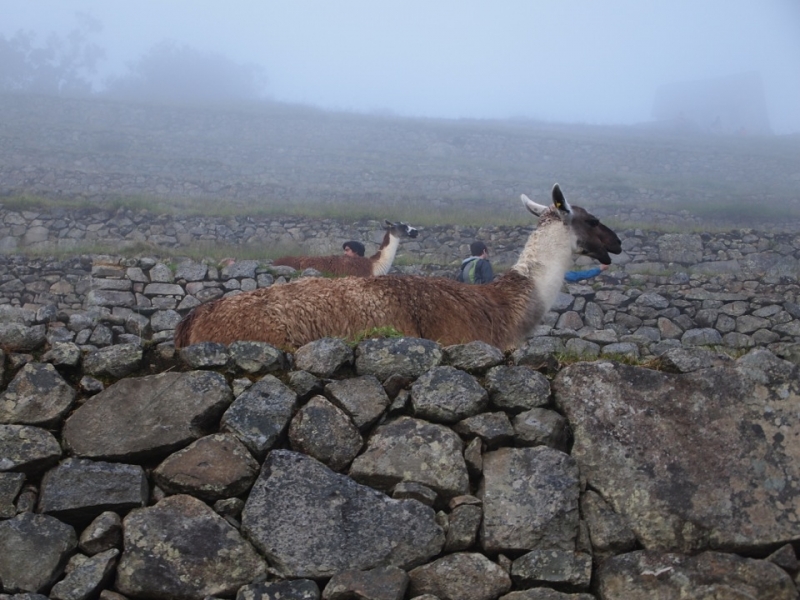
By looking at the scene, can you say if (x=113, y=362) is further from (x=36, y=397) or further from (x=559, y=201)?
(x=559, y=201)

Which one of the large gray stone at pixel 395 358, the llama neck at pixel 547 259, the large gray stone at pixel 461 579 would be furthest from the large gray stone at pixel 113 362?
the llama neck at pixel 547 259

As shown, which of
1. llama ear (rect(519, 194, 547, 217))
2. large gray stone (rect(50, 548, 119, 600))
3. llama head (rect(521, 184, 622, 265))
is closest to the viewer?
large gray stone (rect(50, 548, 119, 600))

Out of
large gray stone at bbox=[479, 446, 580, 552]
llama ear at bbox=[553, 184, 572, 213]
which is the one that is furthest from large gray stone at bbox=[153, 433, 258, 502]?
llama ear at bbox=[553, 184, 572, 213]

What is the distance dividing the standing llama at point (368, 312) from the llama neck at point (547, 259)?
218mm

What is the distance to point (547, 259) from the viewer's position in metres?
8.33

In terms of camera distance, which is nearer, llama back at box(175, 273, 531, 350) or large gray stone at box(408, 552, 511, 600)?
large gray stone at box(408, 552, 511, 600)

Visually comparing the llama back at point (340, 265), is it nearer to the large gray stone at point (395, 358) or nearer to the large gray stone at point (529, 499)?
the large gray stone at point (395, 358)

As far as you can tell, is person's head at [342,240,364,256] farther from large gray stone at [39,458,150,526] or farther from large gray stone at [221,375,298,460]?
large gray stone at [39,458,150,526]

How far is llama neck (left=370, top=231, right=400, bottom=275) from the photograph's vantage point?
15.2m

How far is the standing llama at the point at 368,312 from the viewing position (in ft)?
19.8

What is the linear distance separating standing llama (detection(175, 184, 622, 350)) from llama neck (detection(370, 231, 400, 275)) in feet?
24.7

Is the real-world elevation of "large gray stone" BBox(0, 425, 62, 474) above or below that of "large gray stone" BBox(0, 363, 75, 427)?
below

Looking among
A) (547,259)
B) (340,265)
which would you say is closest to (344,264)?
(340,265)

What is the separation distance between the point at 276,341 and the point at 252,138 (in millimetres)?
37720
